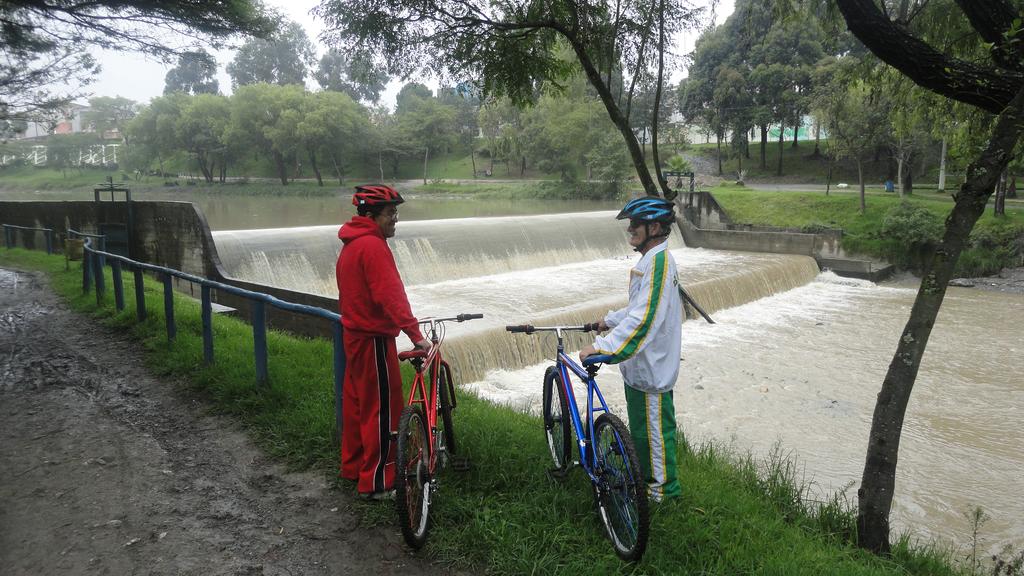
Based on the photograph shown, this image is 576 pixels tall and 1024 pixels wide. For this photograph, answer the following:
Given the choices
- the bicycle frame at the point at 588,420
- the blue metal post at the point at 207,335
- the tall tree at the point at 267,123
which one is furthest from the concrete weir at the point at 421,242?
the tall tree at the point at 267,123

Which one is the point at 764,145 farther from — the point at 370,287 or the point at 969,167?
the point at 370,287

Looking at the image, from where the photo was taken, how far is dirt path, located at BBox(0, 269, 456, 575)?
9.75 feet

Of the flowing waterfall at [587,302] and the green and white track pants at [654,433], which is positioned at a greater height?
the green and white track pants at [654,433]

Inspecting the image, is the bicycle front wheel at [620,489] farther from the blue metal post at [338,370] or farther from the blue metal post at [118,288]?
the blue metal post at [118,288]

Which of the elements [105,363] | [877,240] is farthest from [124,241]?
[877,240]

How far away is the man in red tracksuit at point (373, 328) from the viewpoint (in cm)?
318

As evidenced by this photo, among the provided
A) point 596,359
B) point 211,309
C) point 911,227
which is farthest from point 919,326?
point 911,227

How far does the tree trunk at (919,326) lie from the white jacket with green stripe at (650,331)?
1.16 metres

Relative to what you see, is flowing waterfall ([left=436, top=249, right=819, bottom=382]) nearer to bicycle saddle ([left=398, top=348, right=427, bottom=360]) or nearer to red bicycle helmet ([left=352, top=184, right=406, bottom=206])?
bicycle saddle ([left=398, top=348, right=427, bottom=360])

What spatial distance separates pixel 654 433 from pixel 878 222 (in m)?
21.4

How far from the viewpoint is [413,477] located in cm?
305

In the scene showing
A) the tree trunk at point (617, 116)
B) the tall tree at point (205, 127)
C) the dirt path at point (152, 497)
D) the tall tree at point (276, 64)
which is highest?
the tall tree at point (276, 64)

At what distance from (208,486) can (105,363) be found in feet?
10.3

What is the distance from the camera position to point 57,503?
137 inches
